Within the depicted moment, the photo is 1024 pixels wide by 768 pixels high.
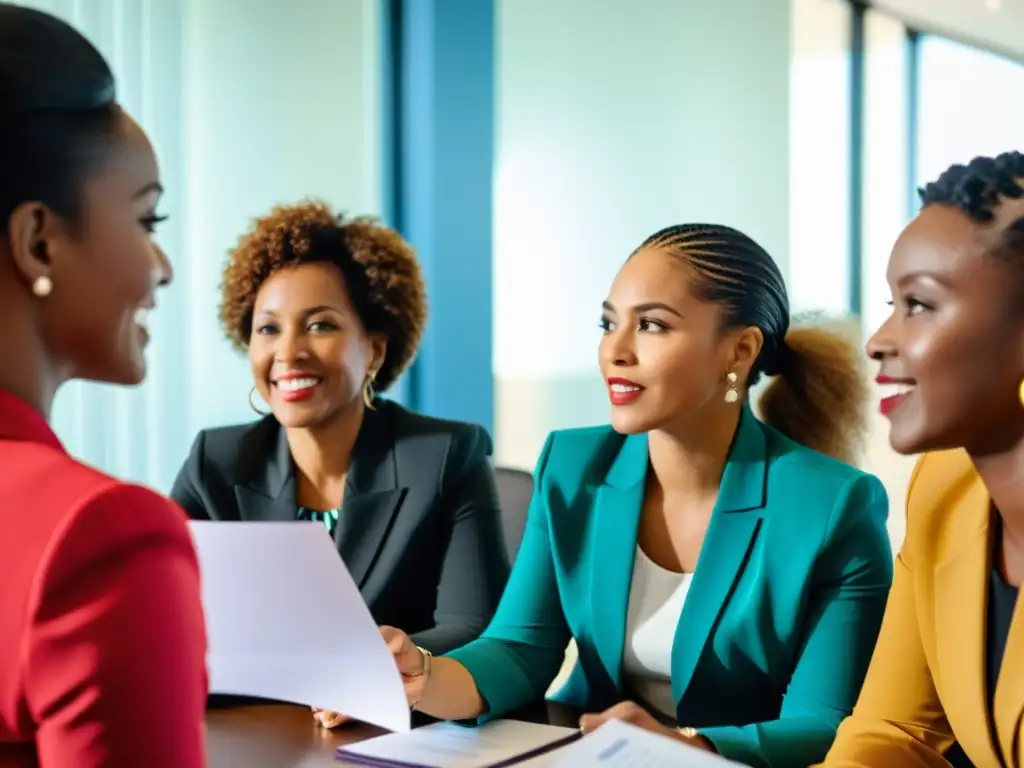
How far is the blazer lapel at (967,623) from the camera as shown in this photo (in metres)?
1.12

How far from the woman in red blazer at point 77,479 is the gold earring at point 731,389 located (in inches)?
36.0

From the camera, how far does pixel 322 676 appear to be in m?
1.30

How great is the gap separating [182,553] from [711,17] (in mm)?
4406

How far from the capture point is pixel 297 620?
4.19 ft

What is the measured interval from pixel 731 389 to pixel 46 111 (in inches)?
41.6

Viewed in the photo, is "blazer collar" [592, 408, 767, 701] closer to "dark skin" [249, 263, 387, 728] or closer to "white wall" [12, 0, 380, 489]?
"dark skin" [249, 263, 387, 728]

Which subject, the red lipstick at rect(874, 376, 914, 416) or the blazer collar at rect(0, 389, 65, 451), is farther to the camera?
the red lipstick at rect(874, 376, 914, 416)

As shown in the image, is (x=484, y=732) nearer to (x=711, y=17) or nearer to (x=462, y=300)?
(x=462, y=300)

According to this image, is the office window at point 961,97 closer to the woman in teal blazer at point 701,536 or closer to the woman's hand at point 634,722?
the woman in teal blazer at point 701,536

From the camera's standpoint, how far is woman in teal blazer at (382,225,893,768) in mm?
1409

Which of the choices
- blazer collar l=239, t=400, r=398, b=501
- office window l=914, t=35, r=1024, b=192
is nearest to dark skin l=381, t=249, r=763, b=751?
blazer collar l=239, t=400, r=398, b=501

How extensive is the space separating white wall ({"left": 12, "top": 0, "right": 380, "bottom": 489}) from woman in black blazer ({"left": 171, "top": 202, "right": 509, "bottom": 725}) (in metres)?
0.71

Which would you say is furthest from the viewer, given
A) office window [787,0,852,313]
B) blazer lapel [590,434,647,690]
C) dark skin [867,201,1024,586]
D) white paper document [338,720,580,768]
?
office window [787,0,852,313]

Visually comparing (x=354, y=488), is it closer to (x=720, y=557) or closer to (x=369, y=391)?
(x=369, y=391)
